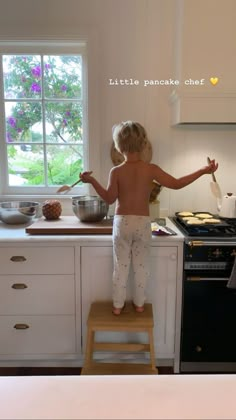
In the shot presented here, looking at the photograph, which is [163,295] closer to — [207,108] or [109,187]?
[109,187]

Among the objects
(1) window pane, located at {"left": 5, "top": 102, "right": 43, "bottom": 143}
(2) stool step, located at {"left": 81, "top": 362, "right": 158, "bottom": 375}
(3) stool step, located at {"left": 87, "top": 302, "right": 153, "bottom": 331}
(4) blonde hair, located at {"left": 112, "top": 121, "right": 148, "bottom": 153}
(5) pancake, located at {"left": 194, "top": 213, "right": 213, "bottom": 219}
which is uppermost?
(1) window pane, located at {"left": 5, "top": 102, "right": 43, "bottom": 143}

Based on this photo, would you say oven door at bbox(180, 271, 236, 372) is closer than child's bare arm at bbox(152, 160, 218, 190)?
No

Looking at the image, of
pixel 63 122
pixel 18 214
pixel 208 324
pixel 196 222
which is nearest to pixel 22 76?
pixel 63 122

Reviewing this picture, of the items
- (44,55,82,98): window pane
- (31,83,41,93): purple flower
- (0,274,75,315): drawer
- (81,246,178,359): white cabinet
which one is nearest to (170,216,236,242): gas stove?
(81,246,178,359): white cabinet

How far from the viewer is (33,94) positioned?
2.26 metres

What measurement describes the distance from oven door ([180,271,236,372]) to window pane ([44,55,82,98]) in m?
1.48

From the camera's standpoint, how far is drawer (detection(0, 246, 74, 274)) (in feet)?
5.84

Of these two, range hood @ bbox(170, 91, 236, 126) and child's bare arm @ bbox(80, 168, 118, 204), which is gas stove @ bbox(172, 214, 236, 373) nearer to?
child's bare arm @ bbox(80, 168, 118, 204)

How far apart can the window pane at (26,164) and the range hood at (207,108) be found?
105 cm

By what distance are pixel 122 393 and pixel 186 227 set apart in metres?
1.40

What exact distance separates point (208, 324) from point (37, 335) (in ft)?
3.20

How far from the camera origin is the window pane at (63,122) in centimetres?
A: 228
